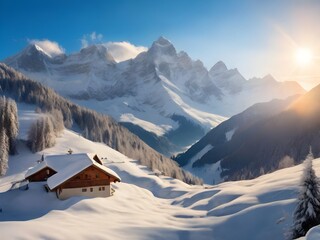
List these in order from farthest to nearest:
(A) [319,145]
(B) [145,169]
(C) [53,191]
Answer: (A) [319,145], (B) [145,169], (C) [53,191]

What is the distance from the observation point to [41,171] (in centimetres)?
6600

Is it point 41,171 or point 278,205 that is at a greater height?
point 41,171

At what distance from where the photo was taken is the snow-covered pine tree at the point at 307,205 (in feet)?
89.2

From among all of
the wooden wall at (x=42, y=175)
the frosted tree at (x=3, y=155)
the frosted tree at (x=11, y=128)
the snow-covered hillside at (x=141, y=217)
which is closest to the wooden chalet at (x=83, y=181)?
the snow-covered hillside at (x=141, y=217)

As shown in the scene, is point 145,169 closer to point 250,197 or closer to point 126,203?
point 126,203

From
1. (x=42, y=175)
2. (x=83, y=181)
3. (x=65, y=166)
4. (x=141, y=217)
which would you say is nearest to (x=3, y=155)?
(x=42, y=175)

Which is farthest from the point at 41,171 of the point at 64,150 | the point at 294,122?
the point at 294,122

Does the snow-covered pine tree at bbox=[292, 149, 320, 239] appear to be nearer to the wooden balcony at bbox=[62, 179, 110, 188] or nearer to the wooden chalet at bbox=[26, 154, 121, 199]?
the wooden chalet at bbox=[26, 154, 121, 199]

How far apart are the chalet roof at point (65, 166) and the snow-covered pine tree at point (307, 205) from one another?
118ft

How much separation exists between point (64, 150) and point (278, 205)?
79248mm

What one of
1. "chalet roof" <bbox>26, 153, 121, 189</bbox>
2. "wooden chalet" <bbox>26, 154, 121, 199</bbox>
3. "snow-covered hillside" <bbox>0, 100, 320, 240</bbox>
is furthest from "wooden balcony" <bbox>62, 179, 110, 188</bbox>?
"snow-covered hillside" <bbox>0, 100, 320, 240</bbox>

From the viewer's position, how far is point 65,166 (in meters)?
66.6

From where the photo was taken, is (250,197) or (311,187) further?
(250,197)

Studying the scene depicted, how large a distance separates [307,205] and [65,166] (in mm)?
47962
